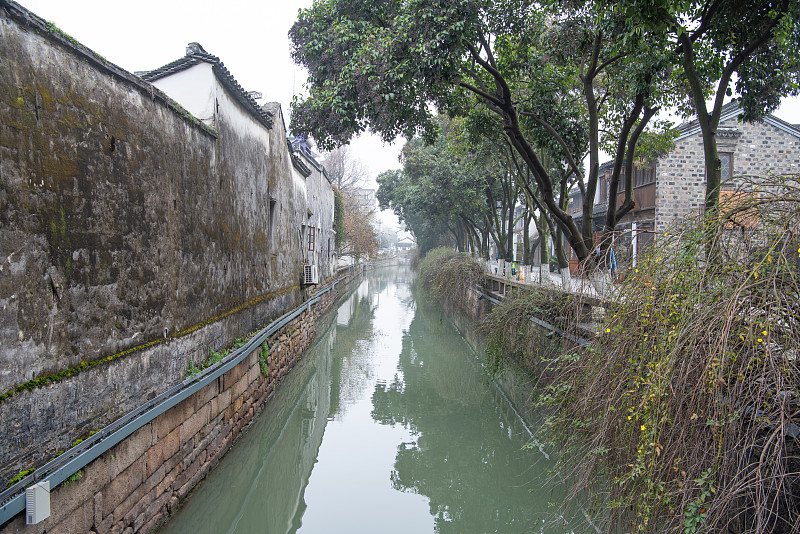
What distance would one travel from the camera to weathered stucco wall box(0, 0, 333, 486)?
2.94 meters

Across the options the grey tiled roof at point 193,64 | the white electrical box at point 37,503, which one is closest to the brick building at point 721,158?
the grey tiled roof at point 193,64

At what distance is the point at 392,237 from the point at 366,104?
9452cm

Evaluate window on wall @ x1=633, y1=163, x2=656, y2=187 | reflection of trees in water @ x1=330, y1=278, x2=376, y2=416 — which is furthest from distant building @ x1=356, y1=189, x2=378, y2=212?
window on wall @ x1=633, y1=163, x2=656, y2=187

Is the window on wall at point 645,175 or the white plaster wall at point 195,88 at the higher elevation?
the window on wall at point 645,175

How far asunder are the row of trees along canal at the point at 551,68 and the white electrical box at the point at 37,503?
15.7 ft

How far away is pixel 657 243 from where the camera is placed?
3209 millimetres

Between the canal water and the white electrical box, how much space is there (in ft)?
5.91

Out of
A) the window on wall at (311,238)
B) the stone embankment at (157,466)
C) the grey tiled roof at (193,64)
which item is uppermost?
the grey tiled roof at (193,64)

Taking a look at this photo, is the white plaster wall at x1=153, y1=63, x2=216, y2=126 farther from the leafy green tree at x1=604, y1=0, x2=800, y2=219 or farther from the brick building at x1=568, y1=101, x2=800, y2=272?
the brick building at x1=568, y1=101, x2=800, y2=272

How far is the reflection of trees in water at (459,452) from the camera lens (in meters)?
5.20

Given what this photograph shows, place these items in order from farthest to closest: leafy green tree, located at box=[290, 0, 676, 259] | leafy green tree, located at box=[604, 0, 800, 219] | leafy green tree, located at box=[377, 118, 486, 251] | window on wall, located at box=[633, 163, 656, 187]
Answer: leafy green tree, located at box=[377, 118, 486, 251] < window on wall, located at box=[633, 163, 656, 187] < leafy green tree, located at box=[290, 0, 676, 259] < leafy green tree, located at box=[604, 0, 800, 219]

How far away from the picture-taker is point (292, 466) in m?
6.39

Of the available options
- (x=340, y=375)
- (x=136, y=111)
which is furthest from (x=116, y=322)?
(x=340, y=375)

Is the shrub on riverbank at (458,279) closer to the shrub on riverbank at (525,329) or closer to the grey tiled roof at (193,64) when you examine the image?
the shrub on riverbank at (525,329)
